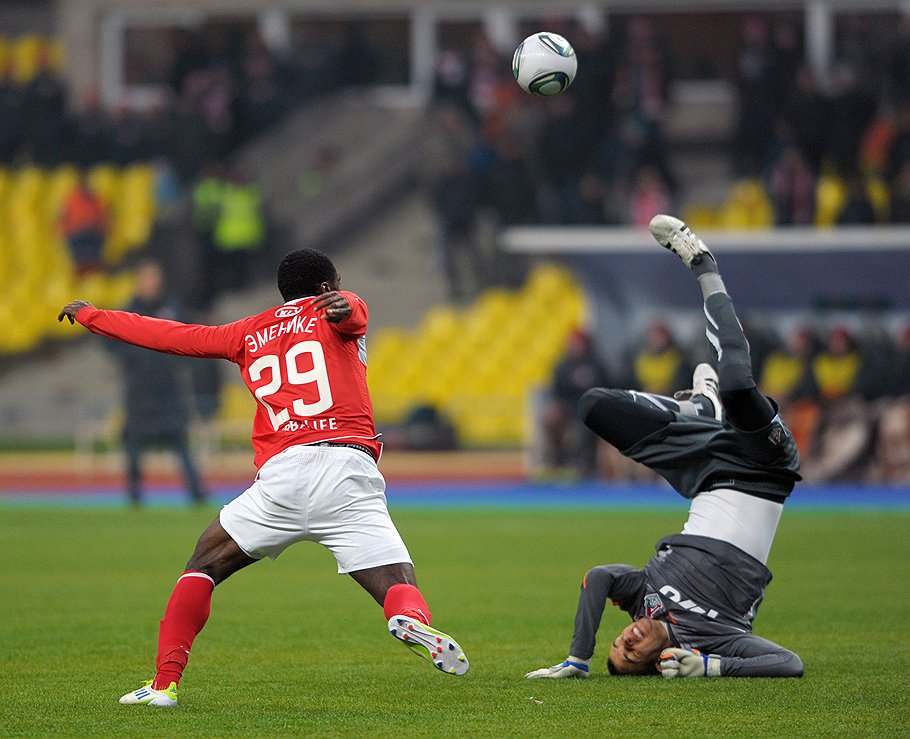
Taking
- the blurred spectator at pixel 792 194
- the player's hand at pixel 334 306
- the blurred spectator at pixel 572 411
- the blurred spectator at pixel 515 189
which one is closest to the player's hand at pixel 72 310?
the player's hand at pixel 334 306

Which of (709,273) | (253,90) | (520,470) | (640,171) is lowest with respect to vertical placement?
(520,470)

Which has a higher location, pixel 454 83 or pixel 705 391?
pixel 454 83

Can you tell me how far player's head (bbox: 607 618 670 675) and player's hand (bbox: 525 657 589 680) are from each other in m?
0.19

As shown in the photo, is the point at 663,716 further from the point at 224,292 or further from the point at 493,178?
the point at 224,292

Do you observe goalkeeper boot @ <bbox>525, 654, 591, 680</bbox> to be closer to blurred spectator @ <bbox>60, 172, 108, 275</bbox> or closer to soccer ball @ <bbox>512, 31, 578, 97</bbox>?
soccer ball @ <bbox>512, 31, 578, 97</bbox>

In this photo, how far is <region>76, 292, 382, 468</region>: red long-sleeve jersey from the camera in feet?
22.0

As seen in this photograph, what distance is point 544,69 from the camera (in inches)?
365

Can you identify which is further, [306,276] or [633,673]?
[633,673]

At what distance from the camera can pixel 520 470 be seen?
23906 mm

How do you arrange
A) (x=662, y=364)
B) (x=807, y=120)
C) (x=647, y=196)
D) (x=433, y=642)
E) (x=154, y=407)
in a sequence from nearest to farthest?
1. (x=433, y=642)
2. (x=154, y=407)
3. (x=662, y=364)
4. (x=807, y=120)
5. (x=647, y=196)

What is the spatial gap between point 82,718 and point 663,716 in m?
2.33

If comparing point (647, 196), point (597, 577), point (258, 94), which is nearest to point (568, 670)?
point (597, 577)

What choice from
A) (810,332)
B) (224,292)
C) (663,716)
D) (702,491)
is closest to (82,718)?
(663,716)

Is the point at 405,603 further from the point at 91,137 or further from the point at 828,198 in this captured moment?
the point at 91,137
